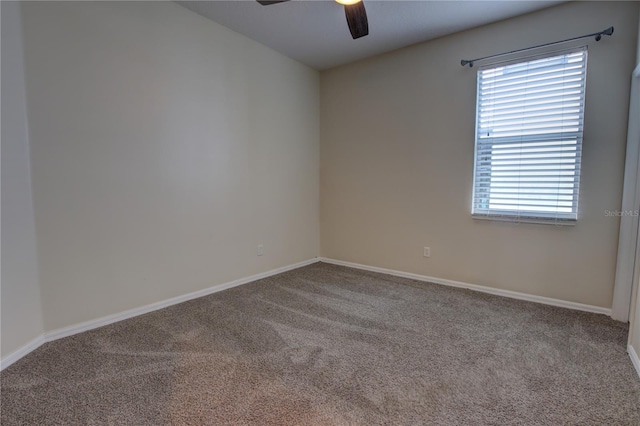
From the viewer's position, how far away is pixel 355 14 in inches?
88.1

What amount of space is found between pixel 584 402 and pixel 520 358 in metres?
0.42

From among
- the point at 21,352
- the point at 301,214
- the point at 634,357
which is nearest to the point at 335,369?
the point at 634,357

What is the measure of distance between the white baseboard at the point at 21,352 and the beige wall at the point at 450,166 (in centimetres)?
310

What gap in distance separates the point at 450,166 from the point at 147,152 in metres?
2.91

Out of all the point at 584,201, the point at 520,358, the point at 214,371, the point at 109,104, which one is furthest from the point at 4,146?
the point at 584,201

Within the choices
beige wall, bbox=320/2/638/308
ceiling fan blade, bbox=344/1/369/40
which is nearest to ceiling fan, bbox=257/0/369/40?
ceiling fan blade, bbox=344/1/369/40

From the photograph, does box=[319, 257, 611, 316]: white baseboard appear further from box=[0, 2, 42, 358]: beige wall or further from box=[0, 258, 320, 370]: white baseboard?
box=[0, 2, 42, 358]: beige wall

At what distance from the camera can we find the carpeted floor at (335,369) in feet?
4.89

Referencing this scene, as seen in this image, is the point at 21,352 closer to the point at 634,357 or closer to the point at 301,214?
the point at 301,214

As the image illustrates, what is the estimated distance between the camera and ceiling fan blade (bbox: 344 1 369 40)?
7.20ft

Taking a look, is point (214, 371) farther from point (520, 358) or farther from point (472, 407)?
point (520, 358)

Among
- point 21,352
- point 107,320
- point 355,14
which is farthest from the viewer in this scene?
point 107,320

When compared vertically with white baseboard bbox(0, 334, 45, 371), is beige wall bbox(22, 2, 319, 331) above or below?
above

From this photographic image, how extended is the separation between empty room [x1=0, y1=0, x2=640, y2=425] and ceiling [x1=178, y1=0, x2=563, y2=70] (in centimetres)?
3
